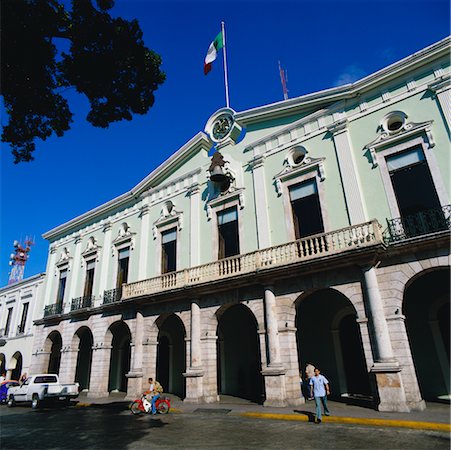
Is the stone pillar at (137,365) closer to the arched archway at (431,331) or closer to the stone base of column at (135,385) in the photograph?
the stone base of column at (135,385)

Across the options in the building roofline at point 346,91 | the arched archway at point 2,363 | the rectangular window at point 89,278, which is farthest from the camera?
the arched archway at point 2,363

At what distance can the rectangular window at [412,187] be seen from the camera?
11125 mm

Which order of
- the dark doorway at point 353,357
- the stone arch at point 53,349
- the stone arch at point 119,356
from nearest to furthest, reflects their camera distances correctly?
the dark doorway at point 353,357 < the stone arch at point 119,356 < the stone arch at point 53,349

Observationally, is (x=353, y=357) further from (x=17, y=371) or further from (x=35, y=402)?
(x=17, y=371)

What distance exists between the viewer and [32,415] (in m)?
13.3

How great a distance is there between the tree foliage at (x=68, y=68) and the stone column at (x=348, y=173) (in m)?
7.63

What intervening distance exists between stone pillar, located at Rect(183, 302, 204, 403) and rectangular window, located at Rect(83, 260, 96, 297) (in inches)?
394

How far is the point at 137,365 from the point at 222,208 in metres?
8.55

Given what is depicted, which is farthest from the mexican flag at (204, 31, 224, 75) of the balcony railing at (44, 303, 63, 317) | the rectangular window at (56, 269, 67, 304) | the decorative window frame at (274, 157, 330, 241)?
the balcony railing at (44, 303, 63, 317)

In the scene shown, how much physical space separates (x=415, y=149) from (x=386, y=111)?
1935 millimetres

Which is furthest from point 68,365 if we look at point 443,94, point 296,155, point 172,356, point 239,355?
point 443,94

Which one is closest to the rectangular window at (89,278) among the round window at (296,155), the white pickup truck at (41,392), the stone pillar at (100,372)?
the stone pillar at (100,372)

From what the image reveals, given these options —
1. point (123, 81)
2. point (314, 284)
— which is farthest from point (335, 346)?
point (123, 81)

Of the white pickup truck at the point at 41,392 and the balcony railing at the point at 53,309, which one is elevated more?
the balcony railing at the point at 53,309
